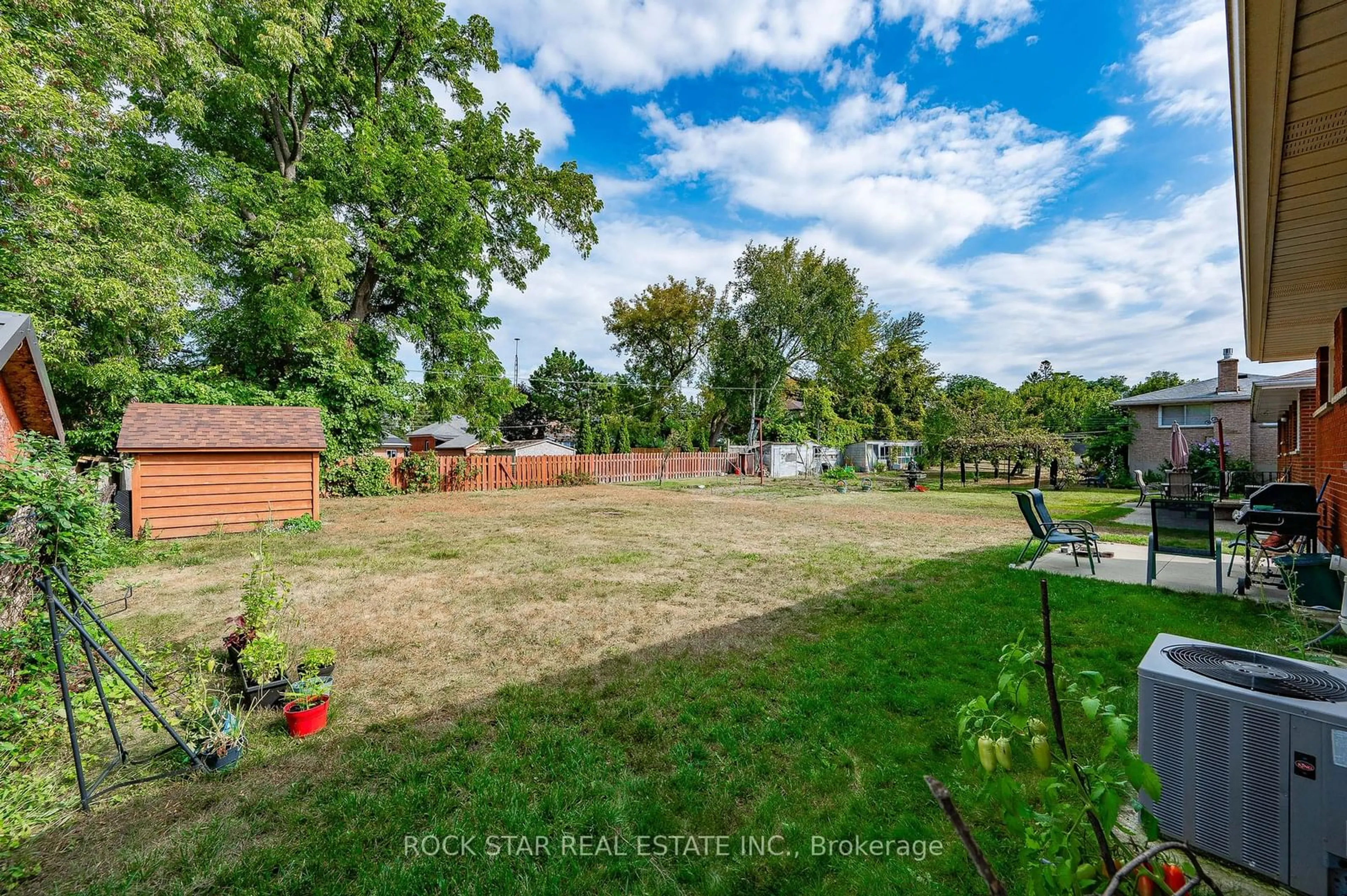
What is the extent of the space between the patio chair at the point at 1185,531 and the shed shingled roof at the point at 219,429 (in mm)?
13196

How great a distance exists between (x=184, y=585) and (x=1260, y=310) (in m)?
12.1

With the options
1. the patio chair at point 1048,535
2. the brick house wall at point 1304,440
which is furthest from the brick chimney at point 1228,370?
the patio chair at point 1048,535

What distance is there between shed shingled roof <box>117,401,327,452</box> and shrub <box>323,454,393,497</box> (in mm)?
4011

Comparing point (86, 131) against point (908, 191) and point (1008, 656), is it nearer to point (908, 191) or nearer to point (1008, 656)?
point (1008, 656)

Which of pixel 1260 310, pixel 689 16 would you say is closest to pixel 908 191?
pixel 689 16

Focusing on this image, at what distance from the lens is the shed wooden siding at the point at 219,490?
847 centimetres

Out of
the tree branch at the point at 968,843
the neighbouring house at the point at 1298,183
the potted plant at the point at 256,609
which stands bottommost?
the potted plant at the point at 256,609

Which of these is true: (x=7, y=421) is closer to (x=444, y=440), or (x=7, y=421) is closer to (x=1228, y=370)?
(x=1228, y=370)

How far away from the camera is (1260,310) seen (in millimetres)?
4988

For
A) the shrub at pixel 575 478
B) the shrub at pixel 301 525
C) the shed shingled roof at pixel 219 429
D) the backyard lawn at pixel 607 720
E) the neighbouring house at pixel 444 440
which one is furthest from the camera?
the neighbouring house at pixel 444 440

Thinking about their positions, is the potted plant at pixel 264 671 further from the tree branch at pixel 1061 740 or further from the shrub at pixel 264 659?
the tree branch at pixel 1061 740

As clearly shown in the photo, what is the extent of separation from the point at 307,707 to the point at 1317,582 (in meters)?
7.59

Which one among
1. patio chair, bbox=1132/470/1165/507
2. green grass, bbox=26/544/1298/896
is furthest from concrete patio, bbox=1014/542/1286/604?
patio chair, bbox=1132/470/1165/507

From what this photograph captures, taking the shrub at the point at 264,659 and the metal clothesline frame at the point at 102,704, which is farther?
the shrub at the point at 264,659
